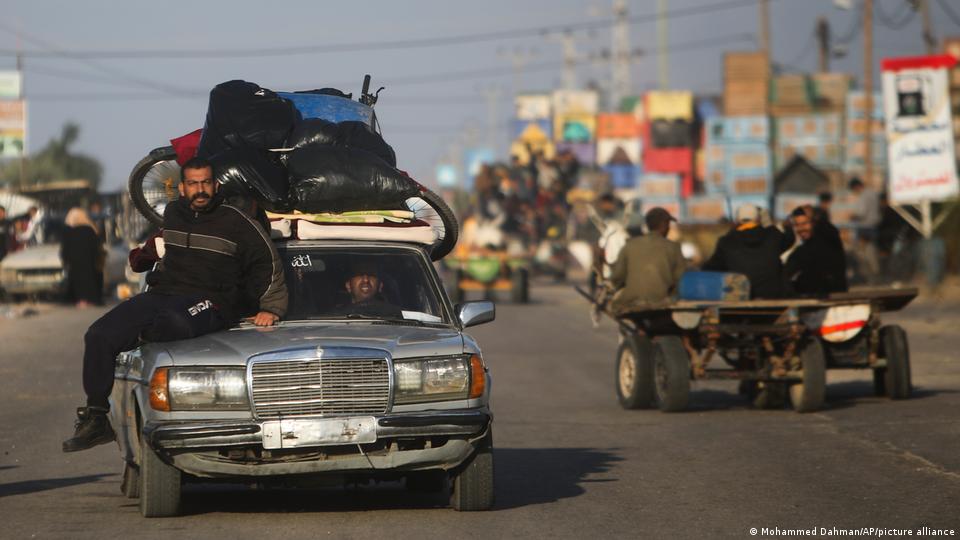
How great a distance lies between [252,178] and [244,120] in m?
0.54

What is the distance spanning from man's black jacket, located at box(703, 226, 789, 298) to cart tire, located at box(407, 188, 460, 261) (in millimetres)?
5849

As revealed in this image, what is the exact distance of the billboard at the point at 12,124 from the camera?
5078 centimetres

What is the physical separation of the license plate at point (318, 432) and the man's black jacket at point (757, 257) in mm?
8338

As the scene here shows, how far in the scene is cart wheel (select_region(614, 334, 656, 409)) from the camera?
15.7 metres

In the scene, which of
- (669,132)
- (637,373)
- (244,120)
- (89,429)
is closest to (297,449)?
(89,429)

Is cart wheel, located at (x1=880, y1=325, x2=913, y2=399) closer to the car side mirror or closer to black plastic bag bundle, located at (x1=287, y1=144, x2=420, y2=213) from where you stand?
black plastic bag bundle, located at (x1=287, y1=144, x2=420, y2=213)

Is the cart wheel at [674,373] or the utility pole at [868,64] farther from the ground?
the utility pole at [868,64]

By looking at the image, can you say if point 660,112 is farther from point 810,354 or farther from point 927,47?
point 810,354

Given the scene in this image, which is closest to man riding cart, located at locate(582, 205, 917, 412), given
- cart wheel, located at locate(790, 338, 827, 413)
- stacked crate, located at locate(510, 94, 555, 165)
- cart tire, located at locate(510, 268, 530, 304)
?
cart wheel, located at locate(790, 338, 827, 413)

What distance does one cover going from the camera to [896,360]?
16.0 m

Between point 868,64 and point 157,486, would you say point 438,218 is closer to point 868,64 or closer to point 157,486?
point 157,486

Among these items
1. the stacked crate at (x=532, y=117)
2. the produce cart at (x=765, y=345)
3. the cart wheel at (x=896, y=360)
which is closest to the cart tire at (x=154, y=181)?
the produce cart at (x=765, y=345)

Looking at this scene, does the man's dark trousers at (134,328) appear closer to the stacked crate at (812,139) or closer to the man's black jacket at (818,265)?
the man's black jacket at (818,265)

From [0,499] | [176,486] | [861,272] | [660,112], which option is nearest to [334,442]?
[176,486]
